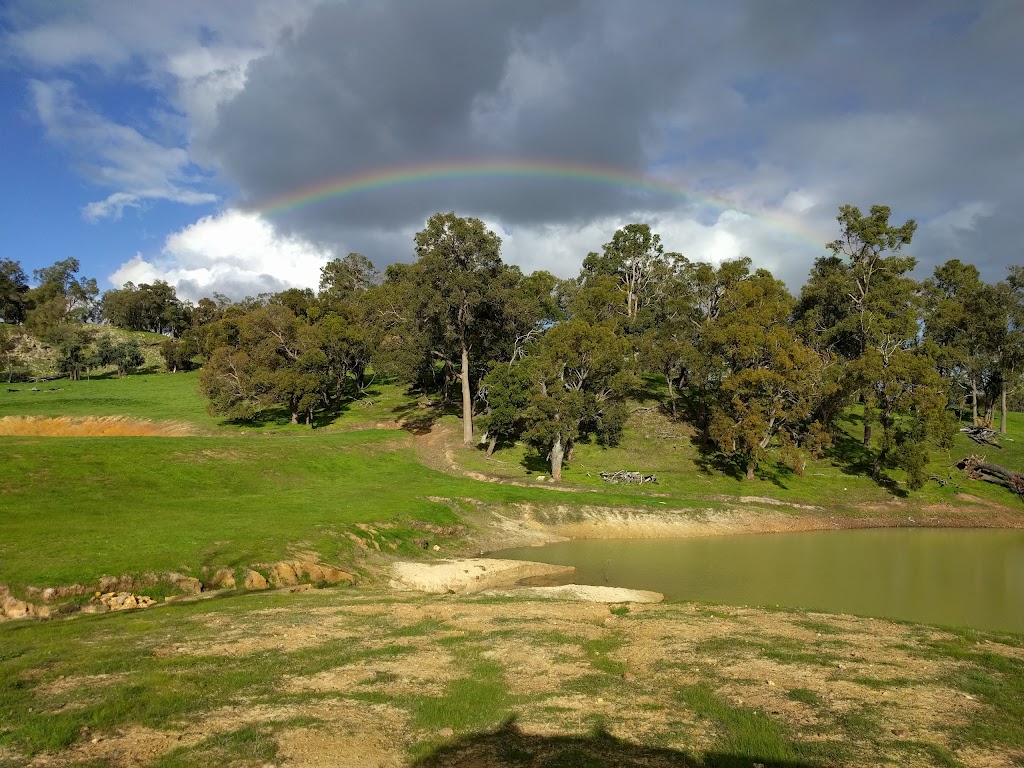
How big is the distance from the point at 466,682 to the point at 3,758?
8781 millimetres

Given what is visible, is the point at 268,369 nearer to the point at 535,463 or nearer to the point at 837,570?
the point at 535,463

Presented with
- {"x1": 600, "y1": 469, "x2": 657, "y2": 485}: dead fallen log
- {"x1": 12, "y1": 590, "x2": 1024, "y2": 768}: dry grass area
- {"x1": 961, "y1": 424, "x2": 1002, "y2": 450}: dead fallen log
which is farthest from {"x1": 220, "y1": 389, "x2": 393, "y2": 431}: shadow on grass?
{"x1": 961, "y1": 424, "x2": 1002, "y2": 450}: dead fallen log

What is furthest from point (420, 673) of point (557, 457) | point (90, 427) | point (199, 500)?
point (90, 427)

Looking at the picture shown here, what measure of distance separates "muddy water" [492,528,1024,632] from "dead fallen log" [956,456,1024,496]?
11.5 m

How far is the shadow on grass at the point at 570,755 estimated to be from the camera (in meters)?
10.2

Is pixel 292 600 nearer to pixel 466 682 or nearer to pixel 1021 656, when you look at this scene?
pixel 466 682

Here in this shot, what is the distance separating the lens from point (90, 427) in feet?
232

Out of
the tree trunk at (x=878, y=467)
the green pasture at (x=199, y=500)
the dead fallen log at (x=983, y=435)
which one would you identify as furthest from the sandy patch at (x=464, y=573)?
the dead fallen log at (x=983, y=435)

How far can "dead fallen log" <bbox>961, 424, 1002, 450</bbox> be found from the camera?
6512cm

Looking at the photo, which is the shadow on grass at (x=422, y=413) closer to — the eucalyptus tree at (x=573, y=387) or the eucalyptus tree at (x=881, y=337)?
the eucalyptus tree at (x=573, y=387)

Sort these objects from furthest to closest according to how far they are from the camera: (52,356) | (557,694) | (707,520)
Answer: (52,356) → (707,520) → (557,694)

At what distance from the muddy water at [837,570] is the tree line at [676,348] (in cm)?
1435

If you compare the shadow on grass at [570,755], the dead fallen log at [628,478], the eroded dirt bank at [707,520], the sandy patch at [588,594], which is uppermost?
the shadow on grass at [570,755]

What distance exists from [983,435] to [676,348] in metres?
35.5
